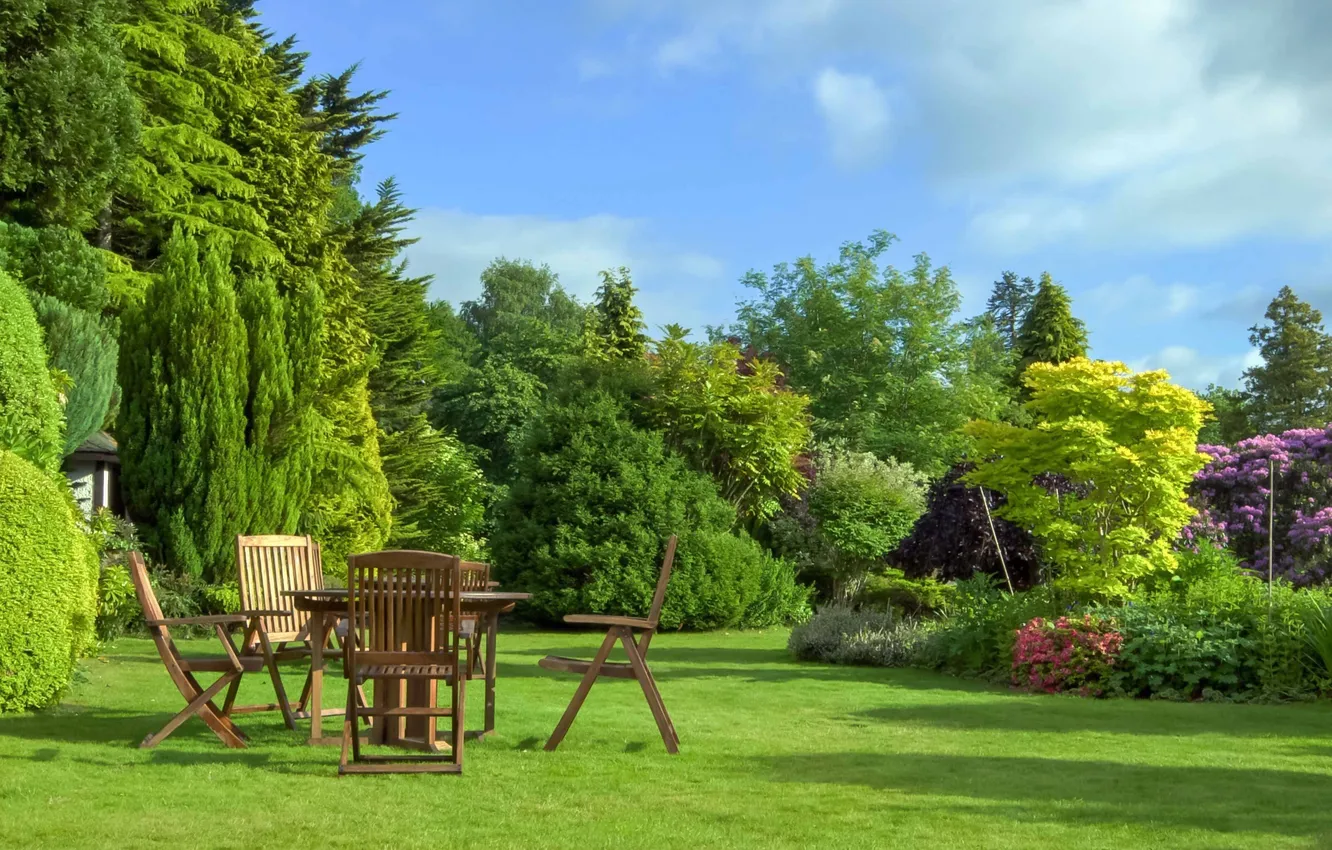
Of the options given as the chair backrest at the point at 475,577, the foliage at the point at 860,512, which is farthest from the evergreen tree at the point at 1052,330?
the chair backrest at the point at 475,577

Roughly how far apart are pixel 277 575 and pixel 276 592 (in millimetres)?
123

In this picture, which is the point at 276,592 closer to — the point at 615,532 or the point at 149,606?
the point at 149,606

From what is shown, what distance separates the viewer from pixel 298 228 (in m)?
24.1

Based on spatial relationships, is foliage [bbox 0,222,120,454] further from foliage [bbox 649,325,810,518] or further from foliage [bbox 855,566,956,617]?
foliage [bbox 855,566,956,617]

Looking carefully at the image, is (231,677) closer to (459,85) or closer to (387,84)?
(459,85)

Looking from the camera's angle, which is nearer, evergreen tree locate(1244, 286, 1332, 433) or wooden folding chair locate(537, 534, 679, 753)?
wooden folding chair locate(537, 534, 679, 753)

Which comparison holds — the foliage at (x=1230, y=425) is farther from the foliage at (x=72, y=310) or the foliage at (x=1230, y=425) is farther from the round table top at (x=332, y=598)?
the round table top at (x=332, y=598)

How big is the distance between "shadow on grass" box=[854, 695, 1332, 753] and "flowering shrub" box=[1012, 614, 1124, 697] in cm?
57

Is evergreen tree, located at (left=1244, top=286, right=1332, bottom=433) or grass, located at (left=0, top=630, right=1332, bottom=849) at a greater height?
evergreen tree, located at (left=1244, top=286, right=1332, bottom=433)

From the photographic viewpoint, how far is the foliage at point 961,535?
17.2m

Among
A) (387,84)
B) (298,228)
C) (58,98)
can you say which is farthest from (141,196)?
(387,84)

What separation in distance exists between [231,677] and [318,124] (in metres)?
24.1

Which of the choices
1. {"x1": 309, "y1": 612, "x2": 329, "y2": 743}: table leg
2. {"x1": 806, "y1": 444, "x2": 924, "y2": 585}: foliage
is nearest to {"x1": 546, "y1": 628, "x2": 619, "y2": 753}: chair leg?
{"x1": 309, "y1": 612, "x2": 329, "y2": 743}: table leg

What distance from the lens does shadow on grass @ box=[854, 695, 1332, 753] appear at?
860cm
